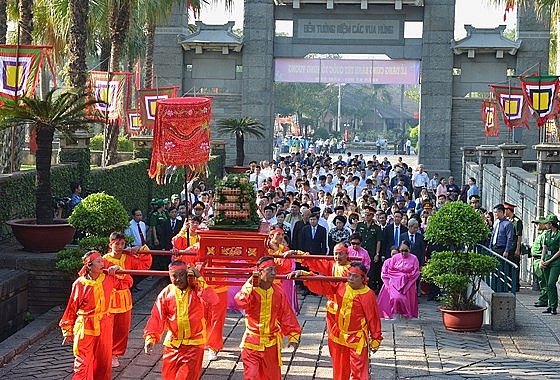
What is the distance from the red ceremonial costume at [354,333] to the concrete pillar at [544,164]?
925cm

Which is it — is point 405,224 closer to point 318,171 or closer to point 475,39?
point 318,171

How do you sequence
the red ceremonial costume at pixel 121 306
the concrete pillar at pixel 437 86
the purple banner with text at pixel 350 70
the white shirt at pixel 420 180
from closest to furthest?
the red ceremonial costume at pixel 121 306 → the white shirt at pixel 420 180 → the purple banner with text at pixel 350 70 → the concrete pillar at pixel 437 86

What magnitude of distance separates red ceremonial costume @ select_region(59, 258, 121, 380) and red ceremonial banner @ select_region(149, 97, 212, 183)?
13.5ft

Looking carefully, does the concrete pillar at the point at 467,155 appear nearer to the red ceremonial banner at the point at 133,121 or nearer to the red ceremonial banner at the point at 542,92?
the red ceremonial banner at the point at 542,92

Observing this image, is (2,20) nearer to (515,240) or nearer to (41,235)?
(41,235)

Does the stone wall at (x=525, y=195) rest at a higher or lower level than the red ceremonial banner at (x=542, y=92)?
lower

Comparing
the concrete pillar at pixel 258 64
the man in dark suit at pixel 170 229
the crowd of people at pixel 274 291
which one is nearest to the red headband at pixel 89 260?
the crowd of people at pixel 274 291

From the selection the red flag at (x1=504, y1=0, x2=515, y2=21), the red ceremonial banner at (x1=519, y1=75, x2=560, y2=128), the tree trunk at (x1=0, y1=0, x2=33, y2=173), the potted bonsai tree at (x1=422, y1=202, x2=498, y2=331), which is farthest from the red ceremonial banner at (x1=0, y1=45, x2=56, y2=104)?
the red flag at (x1=504, y1=0, x2=515, y2=21)

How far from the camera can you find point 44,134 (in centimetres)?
1509

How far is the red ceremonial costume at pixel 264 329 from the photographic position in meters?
10.0

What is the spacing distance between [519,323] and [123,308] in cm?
614

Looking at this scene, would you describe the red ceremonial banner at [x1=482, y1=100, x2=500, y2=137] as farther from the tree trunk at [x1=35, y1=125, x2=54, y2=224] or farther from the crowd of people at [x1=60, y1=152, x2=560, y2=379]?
the tree trunk at [x1=35, y1=125, x2=54, y2=224]

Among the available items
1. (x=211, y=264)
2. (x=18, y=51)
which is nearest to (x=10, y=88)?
(x=18, y=51)

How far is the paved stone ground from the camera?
453 inches
